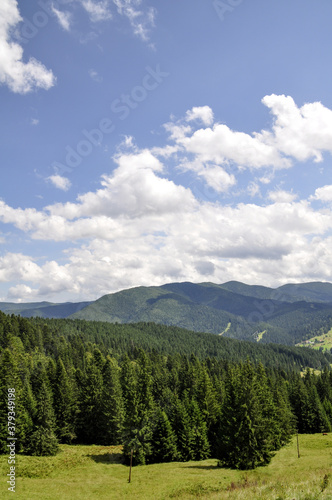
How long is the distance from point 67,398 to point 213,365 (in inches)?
3251

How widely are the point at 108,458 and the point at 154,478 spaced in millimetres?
16021

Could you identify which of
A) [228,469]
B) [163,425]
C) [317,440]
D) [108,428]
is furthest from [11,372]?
[317,440]

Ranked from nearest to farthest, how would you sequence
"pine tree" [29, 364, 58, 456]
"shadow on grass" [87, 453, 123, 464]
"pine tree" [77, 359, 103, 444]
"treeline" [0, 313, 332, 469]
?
1. "treeline" [0, 313, 332, 469]
2. "shadow on grass" [87, 453, 123, 464]
3. "pine tree" [29, 364, 58, 456]
4. "pine tree" [77, 359, 103, 444]

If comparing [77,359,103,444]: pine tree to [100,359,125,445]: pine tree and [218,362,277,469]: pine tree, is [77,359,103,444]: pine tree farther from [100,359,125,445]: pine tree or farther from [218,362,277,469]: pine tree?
[218,362,277,469]: pine tree

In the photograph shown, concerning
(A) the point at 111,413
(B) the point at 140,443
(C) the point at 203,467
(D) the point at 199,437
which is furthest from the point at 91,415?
(C) the point at 203,467

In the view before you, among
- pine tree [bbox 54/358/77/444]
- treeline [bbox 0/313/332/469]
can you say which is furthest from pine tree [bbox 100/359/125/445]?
pine tree [bbox 54/358/77/444]

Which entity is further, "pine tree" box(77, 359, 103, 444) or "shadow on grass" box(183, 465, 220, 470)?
"pine tree" box(77, 359, 103, 444)

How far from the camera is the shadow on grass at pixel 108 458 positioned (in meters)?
52.6

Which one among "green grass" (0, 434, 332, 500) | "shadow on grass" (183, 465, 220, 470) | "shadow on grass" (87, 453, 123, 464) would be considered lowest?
"shadow on grass" (87, 453, 123, 464)

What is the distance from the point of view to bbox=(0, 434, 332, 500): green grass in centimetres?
2765

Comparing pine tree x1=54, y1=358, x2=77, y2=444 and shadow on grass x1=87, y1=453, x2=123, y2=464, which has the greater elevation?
pine tree x1=54, y1=358, x2=77, y2=444

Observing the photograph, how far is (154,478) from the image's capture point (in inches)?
1678

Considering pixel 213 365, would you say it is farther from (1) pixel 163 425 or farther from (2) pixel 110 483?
(2) pixel 110 483

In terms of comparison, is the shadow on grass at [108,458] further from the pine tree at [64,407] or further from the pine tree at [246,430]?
the pine tree at [246,430]
